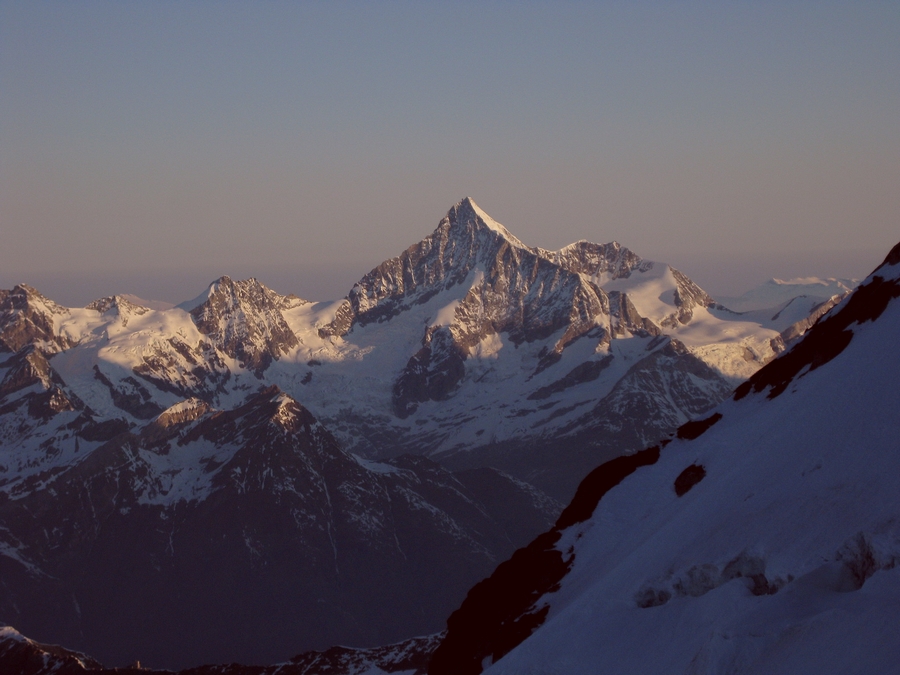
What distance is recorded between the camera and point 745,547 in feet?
231

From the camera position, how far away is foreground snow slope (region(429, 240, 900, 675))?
189 ft

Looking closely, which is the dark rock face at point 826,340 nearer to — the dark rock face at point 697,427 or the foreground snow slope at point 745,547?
the foreground snow slope at point 745,547

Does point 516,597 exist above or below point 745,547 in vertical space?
below

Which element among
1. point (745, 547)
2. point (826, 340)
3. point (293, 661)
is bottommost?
point (293, 661)

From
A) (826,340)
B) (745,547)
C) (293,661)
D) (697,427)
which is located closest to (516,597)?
(697,427)

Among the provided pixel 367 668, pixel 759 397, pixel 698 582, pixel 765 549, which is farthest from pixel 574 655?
pixel 367 668

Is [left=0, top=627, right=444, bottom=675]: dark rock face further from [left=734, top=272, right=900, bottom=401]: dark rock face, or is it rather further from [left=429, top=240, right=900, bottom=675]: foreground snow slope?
[left=734, top=272, right=900, bottom=401]: dark rock face

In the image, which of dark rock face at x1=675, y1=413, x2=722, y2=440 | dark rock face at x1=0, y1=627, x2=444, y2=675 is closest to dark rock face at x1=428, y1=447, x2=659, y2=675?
dark rock face at x1=675, y1=413, x2=722, y2=440

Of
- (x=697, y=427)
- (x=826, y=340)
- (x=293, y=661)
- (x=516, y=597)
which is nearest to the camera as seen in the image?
(x=516, y=597)

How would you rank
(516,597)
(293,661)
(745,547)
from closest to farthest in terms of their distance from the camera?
(745,547), (516,597), (293,661)

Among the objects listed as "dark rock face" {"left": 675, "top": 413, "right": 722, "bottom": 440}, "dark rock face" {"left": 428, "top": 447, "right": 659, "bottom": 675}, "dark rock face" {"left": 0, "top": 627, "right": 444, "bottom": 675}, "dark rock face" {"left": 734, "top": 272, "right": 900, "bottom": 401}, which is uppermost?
"dark rock face" {"left": 734, "top": 272, "right": 900, "bottom": 401}

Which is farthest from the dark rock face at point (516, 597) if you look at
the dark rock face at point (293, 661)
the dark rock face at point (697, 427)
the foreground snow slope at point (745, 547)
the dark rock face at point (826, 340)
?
the dark rock face at point (293, 661)

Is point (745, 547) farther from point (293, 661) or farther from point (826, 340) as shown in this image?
point (293, 661)

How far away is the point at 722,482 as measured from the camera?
287 feet
